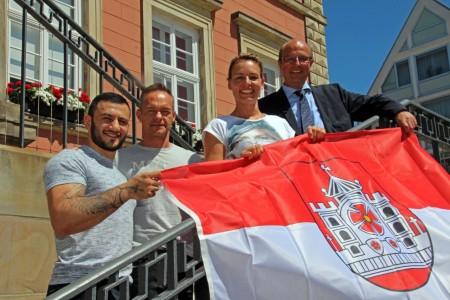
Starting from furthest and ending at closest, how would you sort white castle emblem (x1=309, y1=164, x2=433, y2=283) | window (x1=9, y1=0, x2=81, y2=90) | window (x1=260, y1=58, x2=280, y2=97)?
window (x1=260, y1=58, x2=280, y2=97) < window (x1=9, y1=0, x2=81, y2=90) < white castle emblem (x1=309, y1=164, x2=433, y2=283)

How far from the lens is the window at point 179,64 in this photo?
1031cm

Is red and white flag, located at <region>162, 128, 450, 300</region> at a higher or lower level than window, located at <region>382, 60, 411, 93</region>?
lower

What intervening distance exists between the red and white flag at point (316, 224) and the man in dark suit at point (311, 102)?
1.02 ft

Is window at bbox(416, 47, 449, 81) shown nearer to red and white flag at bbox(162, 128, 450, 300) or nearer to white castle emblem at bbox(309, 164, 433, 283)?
red and white flag at bbox(162, 128, 450, 300)

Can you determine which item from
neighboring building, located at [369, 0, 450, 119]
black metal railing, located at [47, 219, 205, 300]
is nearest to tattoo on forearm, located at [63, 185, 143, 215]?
black metal railing, located at [47, 219, 205, 300]

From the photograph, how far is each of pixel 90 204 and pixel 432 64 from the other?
3436 centimetres

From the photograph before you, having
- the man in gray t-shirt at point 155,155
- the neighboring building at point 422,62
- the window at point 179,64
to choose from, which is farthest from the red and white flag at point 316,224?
the neighboring building at point 422,62

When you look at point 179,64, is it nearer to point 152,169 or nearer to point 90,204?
point 152,169

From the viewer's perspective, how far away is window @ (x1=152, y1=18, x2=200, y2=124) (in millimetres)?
10312

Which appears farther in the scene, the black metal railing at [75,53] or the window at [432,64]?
the window at [432,64]

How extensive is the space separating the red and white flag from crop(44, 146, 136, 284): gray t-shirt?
32 centimetres

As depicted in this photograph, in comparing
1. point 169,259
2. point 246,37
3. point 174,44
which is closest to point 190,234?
point 169,259

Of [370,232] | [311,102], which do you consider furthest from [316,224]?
[311,102]

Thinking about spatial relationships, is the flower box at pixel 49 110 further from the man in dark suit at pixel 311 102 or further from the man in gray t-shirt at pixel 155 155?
the man in gray t-shirt at pixel 155 155
